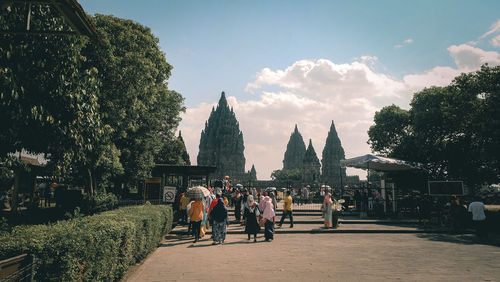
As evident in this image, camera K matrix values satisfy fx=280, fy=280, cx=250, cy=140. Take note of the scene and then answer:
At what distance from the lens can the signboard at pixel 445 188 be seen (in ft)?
52.3

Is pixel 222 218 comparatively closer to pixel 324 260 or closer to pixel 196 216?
pixel 196 216

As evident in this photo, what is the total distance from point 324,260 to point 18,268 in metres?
6.73

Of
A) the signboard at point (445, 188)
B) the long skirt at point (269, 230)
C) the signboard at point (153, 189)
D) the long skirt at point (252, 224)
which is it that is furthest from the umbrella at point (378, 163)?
the signboard at point (153, 189)

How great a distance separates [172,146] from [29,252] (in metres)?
33.6

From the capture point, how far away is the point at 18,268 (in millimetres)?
3361

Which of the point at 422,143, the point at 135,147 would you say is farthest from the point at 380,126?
the point at 135,147

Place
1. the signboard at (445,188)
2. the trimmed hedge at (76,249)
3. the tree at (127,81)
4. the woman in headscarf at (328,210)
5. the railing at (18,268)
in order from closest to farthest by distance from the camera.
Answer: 1. the railing at (18,268)
2. the trimmed hedge at (76,249)
3. the woman in headscarf at (328,210)
4. the signboard at (445,188)
5. the tree at (127,81)

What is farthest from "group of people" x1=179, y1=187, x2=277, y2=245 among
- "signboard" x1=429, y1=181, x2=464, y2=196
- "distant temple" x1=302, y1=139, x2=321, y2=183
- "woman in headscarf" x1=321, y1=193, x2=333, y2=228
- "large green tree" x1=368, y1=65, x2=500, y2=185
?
"distant temple" x1=302, y1=139, x2=321, y2=183

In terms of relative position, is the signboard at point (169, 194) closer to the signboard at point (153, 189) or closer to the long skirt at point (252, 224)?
the signboard at point (153, 189)

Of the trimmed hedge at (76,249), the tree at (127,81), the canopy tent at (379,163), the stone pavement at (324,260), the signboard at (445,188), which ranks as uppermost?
the tree at (127,81)

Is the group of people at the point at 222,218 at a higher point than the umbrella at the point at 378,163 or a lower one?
lower

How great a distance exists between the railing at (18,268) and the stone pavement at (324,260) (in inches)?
119

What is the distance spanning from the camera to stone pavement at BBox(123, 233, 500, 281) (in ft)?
20.7

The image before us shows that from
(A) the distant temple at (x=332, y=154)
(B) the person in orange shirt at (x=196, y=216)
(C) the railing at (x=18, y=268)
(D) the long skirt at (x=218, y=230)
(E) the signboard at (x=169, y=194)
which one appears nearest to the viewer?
(C) the railing at (x=18, y=268)
